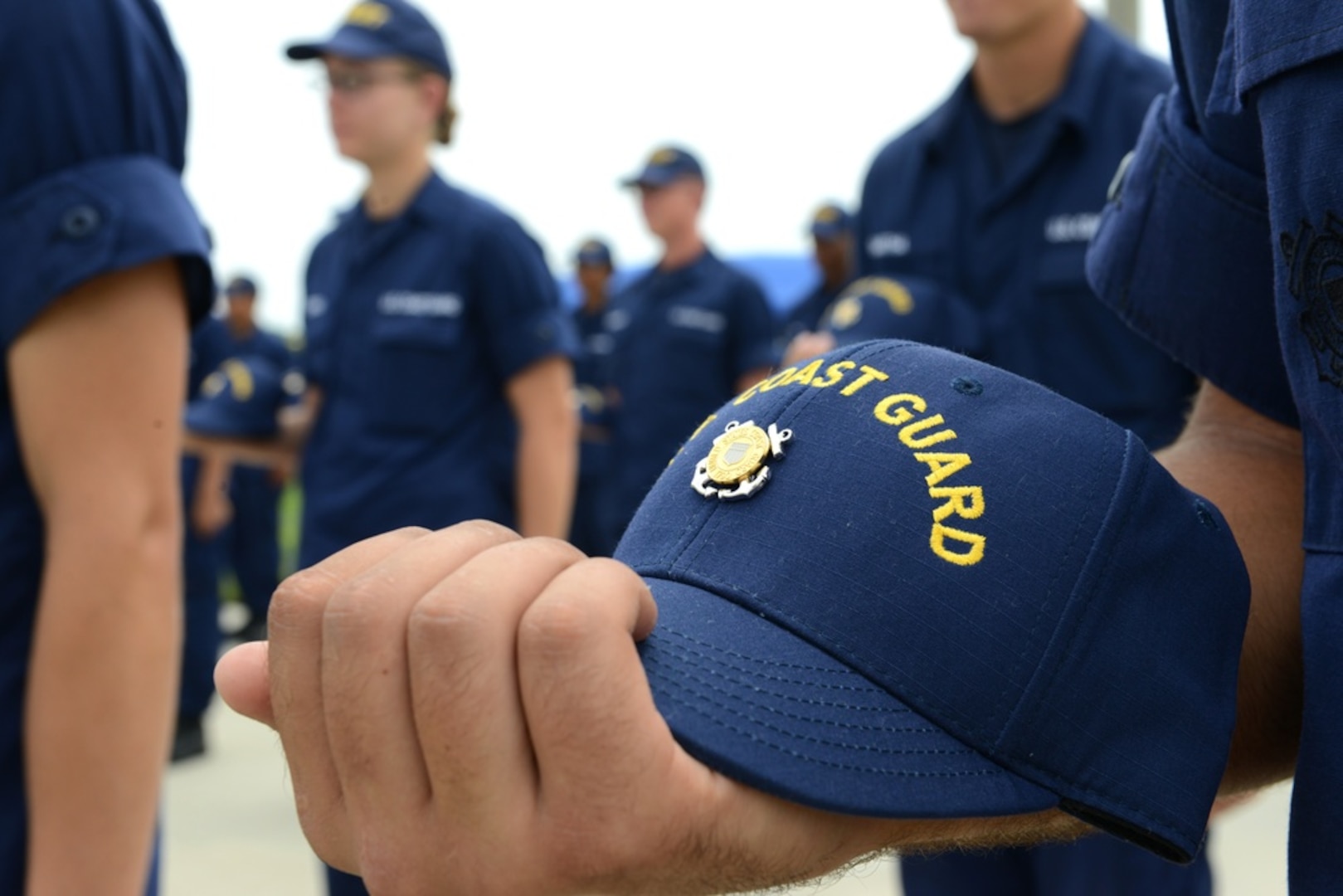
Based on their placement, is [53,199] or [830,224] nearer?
[53,199]

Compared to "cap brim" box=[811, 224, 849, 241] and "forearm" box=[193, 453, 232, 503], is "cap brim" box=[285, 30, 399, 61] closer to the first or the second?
"forearm" box=[193, 453, 232, 503]

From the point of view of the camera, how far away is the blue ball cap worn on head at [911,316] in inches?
82.8

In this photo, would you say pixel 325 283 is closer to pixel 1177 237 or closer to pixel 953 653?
pixel 1177 237

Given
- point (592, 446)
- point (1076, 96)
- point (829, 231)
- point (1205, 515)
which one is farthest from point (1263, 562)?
point (592, 446)

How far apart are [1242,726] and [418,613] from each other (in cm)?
48

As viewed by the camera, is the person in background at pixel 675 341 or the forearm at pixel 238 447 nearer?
the forearm at pixel 238 447

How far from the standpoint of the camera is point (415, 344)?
306 centimetres

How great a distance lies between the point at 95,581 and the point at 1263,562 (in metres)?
0.86

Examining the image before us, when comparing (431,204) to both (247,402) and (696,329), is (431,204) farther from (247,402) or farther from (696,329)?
(696,329)

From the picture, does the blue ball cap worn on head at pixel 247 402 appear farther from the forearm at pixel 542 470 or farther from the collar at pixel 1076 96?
the collar at pixel 1076 96

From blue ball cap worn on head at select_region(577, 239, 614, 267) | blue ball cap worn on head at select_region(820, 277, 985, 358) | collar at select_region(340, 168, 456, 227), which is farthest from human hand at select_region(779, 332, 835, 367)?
blue ball cap worn on head at select_region(577, 239, 614, 267)

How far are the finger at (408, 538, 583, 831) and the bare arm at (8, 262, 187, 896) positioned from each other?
28.5 inches

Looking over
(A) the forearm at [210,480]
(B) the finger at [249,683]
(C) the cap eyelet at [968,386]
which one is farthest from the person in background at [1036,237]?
(A) the forearm at [210,480]

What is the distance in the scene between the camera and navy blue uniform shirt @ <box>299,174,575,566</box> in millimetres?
3051
